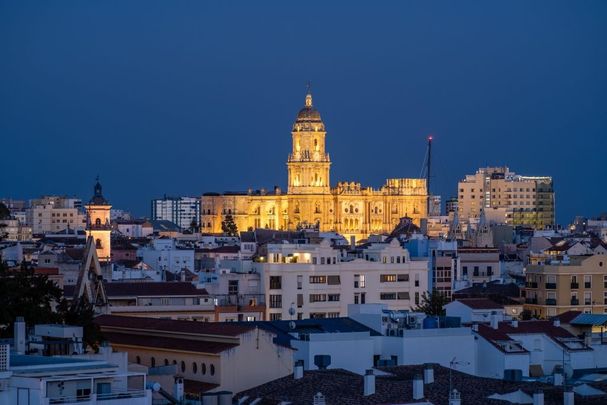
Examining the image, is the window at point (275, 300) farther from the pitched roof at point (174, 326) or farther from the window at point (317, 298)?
the pitched roof at point (174, 326)

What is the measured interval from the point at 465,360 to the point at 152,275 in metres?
38.3

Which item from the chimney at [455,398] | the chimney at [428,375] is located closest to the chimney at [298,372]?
the chimney at [428,375]

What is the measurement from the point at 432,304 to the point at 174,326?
78.8 ft

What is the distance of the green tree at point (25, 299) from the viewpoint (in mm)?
44562

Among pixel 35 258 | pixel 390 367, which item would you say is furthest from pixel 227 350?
pixel 35 258

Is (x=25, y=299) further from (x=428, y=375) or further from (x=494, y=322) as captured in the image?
(x=494, y=322)

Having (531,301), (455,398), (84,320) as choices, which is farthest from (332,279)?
(455,398)

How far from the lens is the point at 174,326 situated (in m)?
50.7

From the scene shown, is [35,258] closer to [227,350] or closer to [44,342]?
[227,350]

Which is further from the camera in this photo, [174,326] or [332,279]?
[332,279]

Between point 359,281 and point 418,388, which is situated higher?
point 359,281

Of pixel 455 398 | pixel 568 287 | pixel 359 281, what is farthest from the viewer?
pixel 568 287

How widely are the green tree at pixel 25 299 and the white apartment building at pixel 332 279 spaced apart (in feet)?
87.0

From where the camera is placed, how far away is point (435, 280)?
93.5 meters
